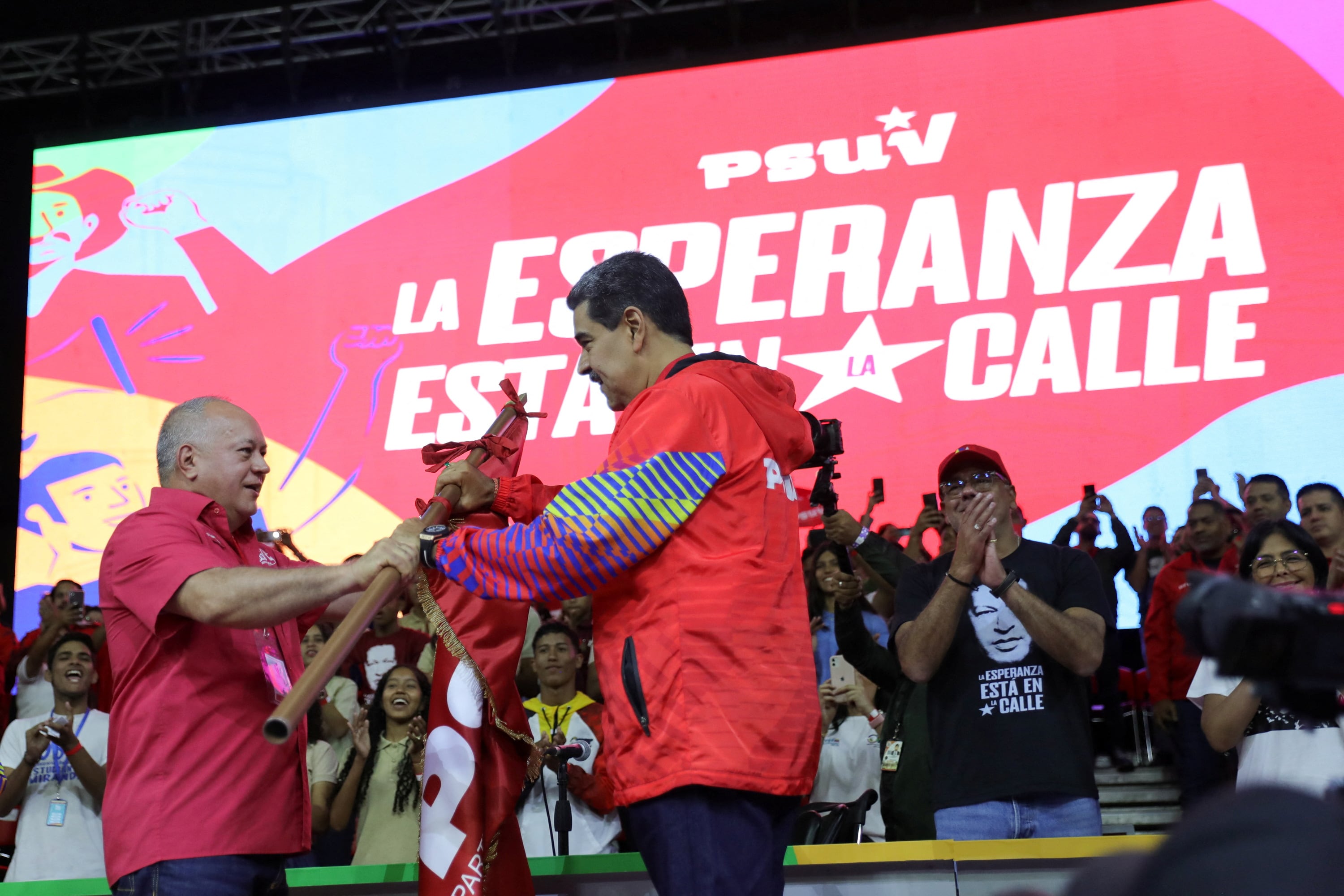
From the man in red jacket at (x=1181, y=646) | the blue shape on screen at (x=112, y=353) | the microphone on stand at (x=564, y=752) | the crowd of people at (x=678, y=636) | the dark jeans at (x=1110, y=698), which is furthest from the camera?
the blue shape on screen at (x=112, y=353)

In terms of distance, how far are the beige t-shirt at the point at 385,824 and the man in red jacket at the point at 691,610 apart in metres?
2.75

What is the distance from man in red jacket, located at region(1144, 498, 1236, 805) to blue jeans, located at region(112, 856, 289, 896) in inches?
123

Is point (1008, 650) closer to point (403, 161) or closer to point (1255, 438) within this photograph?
point (1255, 438)

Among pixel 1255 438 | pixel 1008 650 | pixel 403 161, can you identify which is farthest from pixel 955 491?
pixel 403 161

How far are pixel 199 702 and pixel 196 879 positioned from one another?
30 centimetres

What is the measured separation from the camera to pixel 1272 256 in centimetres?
681

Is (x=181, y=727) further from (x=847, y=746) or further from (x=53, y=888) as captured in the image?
(x=847, y=746)

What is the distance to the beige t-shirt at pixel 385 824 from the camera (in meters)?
4.53

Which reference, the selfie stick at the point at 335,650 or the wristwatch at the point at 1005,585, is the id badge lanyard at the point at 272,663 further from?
the wristwatch at the point at 1005,585

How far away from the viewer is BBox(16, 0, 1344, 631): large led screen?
6.86 metres

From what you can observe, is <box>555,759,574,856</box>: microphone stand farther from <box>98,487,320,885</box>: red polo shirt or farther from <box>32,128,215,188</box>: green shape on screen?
<box>32,128,215,188</box>: green shape on screen

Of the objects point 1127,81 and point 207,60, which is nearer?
point 1127,81

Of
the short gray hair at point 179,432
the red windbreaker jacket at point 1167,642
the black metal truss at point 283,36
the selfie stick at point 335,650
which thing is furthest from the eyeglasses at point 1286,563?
the black metal truss at point 283,36

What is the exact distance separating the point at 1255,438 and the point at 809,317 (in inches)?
100
